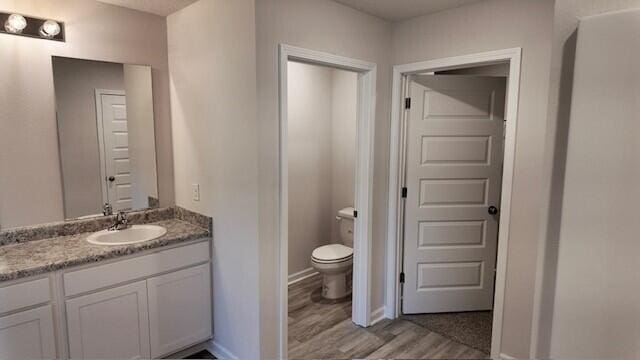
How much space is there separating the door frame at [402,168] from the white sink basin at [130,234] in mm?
1820

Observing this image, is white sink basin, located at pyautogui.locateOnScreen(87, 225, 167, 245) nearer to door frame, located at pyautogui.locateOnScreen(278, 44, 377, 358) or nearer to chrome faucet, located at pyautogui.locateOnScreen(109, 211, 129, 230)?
chrome faucet, located at pyautogui.locateOnScreen(109, 211, 129, 230)

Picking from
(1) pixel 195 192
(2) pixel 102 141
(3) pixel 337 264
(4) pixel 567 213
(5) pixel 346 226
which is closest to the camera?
(4) pixel 567 213

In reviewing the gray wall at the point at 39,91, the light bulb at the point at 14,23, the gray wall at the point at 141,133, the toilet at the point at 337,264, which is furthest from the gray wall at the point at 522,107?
the light bulb at the point at 14,23

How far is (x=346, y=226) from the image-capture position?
390 centimetres

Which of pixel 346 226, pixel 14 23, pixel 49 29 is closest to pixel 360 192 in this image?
pixel 346 226

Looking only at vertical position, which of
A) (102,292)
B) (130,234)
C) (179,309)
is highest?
(130,234)

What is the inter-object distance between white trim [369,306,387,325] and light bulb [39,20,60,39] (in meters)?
3.02

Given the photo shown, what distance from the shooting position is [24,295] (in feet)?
6.18

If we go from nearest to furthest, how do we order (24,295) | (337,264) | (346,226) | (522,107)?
(24,295), (522,107), (337,264), (346,226)

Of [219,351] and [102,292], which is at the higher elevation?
[102,292]

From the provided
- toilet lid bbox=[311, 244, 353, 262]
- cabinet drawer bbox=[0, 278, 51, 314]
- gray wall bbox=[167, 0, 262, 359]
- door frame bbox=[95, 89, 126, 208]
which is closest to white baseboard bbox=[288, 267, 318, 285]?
toilet lid bbox=[311, 244, 353, 262]

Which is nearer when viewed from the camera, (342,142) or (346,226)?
(346,226)

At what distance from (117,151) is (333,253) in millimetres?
2011

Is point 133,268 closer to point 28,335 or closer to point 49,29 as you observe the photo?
point 28,335
